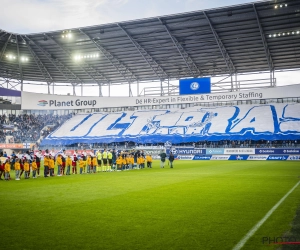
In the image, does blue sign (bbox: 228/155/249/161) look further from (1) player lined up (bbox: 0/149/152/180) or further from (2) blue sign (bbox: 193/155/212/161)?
(1) player lined up (bbox: 0/149/152/180)

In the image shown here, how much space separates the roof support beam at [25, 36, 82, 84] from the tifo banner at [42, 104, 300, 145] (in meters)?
7.12

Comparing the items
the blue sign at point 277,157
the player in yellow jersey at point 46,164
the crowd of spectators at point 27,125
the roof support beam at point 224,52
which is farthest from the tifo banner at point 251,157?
the crowd of spectators at point 27,125

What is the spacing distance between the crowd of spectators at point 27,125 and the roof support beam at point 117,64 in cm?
1340

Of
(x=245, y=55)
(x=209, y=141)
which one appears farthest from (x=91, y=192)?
(x=245, y=55)

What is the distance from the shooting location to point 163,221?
7.80 m

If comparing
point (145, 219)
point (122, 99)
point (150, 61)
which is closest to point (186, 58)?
point (150, 61)

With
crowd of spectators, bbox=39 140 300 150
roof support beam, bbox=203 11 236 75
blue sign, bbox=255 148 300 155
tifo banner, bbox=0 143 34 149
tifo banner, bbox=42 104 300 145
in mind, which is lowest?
blue sign, bbox=255 148 300 155

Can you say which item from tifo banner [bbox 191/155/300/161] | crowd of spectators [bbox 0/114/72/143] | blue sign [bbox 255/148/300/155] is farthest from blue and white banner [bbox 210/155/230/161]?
crowd of spectators [bbox 0/114/72/143]

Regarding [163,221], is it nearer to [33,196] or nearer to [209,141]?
[33,196]

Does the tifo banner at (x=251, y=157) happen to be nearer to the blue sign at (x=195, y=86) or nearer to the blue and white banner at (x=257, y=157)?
the blue and white banner at (x=257, y=157)

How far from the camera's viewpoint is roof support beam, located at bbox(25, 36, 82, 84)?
5000 centimetres

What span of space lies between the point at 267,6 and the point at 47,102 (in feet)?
132

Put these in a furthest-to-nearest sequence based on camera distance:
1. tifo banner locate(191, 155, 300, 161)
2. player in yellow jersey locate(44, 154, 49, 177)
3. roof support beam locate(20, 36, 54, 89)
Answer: roof support beam locate(20, 36, 54, 89) → tifo banner locate(191, 155, 300, 161) → player in yellow jersey locate(44, 154, 49, 177)

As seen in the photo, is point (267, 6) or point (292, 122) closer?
point (267, 6)
